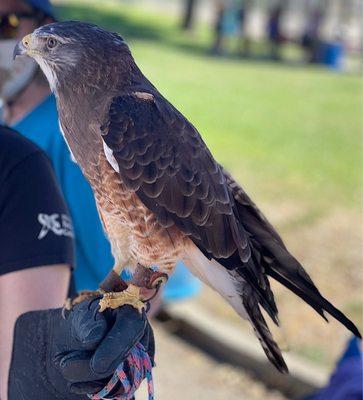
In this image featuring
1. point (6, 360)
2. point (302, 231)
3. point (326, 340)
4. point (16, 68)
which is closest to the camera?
point (6, 360)

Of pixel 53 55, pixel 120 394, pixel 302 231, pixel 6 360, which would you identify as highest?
pixel 53 55

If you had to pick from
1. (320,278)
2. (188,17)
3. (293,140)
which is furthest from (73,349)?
(188,17)

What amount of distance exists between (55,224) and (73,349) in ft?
1.88

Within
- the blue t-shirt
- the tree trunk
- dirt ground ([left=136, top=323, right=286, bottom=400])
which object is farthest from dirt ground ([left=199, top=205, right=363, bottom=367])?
the tree trunk

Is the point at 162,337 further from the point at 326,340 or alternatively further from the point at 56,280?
the point at 56,280

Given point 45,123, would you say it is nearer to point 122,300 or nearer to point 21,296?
point 21,296

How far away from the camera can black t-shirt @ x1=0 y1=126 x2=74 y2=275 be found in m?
2.25

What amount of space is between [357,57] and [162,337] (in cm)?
2221

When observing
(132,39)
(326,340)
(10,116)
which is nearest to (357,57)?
(132,39)

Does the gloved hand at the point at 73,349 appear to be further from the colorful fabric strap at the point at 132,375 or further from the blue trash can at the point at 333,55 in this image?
the blue trash can at the point at 333,55

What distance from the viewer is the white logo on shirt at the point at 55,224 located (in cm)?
231

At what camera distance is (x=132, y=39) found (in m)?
23.6

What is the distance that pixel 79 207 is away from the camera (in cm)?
282

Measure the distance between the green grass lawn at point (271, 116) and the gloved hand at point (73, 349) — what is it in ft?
19.6
